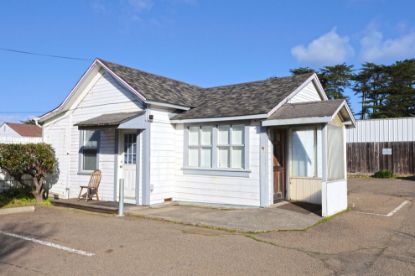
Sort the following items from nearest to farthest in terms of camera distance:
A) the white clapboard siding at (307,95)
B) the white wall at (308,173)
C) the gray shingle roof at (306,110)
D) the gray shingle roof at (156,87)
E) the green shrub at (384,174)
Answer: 1. the gray shingle roof at (306,110)
2. the white wall at (308,173)
3. the gray shingle roof at (156,87)
4. the white clapboard siding at (307,95)
5. the green shrub at (384,174)

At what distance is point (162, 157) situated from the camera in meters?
12.2

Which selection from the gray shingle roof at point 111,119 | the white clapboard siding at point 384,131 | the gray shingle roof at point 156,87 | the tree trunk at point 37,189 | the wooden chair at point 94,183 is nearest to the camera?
the gray shingle roof at point 111,119

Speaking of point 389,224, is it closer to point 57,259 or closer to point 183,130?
point 183,130

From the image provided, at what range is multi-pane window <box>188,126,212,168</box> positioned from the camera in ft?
39.8

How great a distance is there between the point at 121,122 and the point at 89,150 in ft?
10.7

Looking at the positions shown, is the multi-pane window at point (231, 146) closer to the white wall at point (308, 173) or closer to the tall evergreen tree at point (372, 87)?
the white wall at point (308, 173)

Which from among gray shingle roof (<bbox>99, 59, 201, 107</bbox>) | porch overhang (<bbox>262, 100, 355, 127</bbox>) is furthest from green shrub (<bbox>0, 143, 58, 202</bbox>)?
porch overhang (<bbox>262, 100, 355, 127</bbox>)

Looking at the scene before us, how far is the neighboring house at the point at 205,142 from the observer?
10891mm

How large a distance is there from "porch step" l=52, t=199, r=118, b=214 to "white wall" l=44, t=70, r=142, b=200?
664 millimetres

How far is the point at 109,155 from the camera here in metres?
12.8

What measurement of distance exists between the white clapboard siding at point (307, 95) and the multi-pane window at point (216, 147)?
2.27 metres

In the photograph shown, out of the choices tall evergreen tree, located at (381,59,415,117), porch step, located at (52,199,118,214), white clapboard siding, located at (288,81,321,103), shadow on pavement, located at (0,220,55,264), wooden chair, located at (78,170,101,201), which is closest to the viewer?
shadow on pavement, located at (0,220,55,264)

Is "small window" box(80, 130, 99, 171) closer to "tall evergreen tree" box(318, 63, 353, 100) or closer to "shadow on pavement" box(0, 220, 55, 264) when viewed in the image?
"shadow on pavement" box(0, 220, 55, 264)

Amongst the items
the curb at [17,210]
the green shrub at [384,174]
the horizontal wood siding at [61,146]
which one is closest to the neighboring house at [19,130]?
the horizontal wood siding at [61,146]
